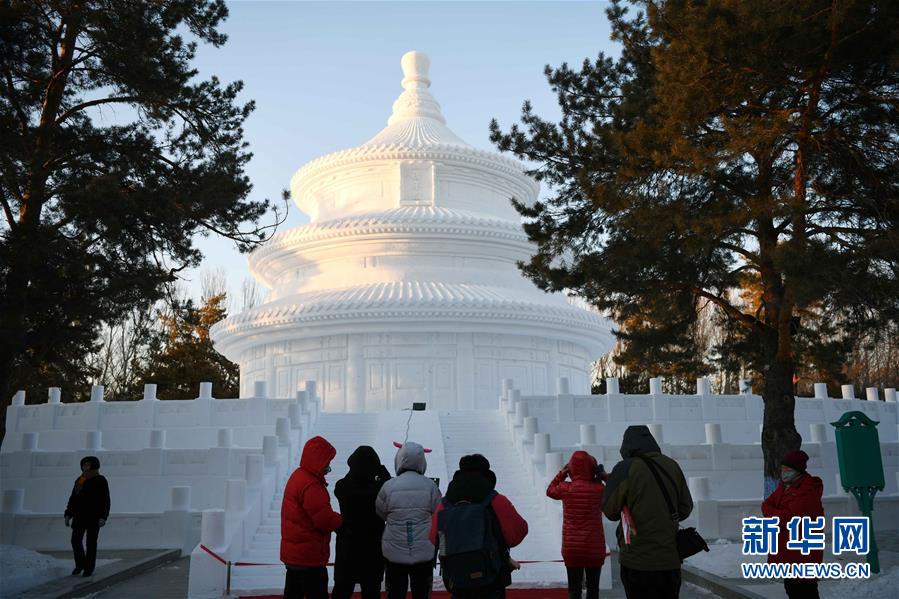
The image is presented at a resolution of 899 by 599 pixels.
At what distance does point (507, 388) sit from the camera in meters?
17.8

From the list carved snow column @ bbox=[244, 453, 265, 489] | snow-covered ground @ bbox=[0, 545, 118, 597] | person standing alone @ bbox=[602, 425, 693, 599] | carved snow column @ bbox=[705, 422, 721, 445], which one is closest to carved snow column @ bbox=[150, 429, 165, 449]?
carved snow column @ bbox=[244, 453, 265, 489]

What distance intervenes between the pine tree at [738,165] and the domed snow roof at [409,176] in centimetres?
1480

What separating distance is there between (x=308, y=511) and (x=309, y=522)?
119 millimetres

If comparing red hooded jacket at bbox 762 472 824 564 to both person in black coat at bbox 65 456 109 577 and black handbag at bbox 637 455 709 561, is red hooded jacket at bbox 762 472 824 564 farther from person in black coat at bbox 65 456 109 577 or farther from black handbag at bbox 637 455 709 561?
person in black coat at bbox 65 456 109 577

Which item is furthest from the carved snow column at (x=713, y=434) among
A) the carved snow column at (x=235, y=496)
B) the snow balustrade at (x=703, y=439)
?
the carved snow column at (x=235, y=496)

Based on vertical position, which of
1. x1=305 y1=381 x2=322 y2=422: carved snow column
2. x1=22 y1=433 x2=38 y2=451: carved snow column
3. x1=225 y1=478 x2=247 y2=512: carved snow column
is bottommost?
x1=225 y1=478 x2=247 y2=512: carved snow column

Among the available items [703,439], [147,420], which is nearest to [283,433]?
[147,420]

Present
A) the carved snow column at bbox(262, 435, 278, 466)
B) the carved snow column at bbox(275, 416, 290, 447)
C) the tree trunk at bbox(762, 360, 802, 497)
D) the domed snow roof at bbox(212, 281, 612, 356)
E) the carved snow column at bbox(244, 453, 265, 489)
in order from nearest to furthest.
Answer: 1. the tree trunk at bbox(762, 360, 802, 497)
2. the carved snow column at bbox(244, 453, 265, 489)
3. the carved snow column at bbox(262, 435, 278, 466)
4. the carved snow column at bbox(275, 416, 290, 447)
5. the domed snow roof at bbox(212, 281, 612, 356)

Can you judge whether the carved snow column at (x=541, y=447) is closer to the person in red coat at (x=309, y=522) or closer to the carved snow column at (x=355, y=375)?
the person in red coat at (x=309, y=522)

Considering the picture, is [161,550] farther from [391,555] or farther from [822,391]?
[822,391]

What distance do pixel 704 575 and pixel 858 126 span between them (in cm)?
597

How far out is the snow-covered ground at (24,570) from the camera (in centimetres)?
877

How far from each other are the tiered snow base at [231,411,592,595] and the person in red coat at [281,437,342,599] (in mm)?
3494

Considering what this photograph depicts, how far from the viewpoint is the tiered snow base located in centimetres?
988
